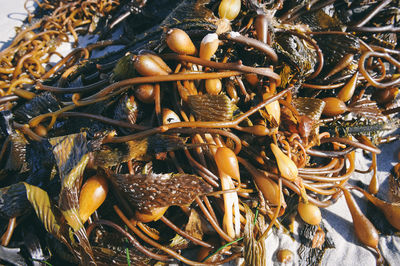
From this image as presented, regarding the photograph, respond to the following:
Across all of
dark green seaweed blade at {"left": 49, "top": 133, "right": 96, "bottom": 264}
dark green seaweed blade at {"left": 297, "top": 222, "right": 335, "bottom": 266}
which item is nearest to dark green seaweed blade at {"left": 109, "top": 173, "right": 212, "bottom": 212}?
dark green seaweed blade at {"left": 49, "top": 133, "right": 96, "bottom": 264}

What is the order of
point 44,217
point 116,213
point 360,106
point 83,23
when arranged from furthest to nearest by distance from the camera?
point 83,23 < point 360,106 < point 116,213 < point 44,217

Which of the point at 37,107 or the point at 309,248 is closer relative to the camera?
the point at 309,248

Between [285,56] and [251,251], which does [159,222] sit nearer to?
[251,251]

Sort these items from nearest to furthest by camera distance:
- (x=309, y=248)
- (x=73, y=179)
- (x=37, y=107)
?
1. (x=73, y=179)
2. (x=309, y=248)
3. (x=37, y=107)

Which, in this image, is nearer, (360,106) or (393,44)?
(360,106)

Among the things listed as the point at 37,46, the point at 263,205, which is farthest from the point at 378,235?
the point at 37,46

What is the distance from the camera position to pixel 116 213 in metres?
0.95

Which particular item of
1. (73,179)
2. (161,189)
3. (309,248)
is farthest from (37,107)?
(309,248)

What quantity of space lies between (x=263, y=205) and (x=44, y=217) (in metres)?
0.82

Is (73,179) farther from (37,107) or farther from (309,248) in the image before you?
(309,248)

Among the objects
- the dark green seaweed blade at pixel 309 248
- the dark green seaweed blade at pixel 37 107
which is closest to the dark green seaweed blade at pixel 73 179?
the dark green seaweed blade at pixel 37 107

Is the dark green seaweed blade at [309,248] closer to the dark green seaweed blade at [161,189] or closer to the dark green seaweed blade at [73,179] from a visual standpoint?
the dark green seaweed blade at [161,189]

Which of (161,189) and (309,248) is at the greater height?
(161,189)

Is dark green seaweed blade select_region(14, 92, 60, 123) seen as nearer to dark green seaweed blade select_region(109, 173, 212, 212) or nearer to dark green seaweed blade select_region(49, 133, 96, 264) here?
dark green seaweed blade select_region(49, 133, 96, 264)
